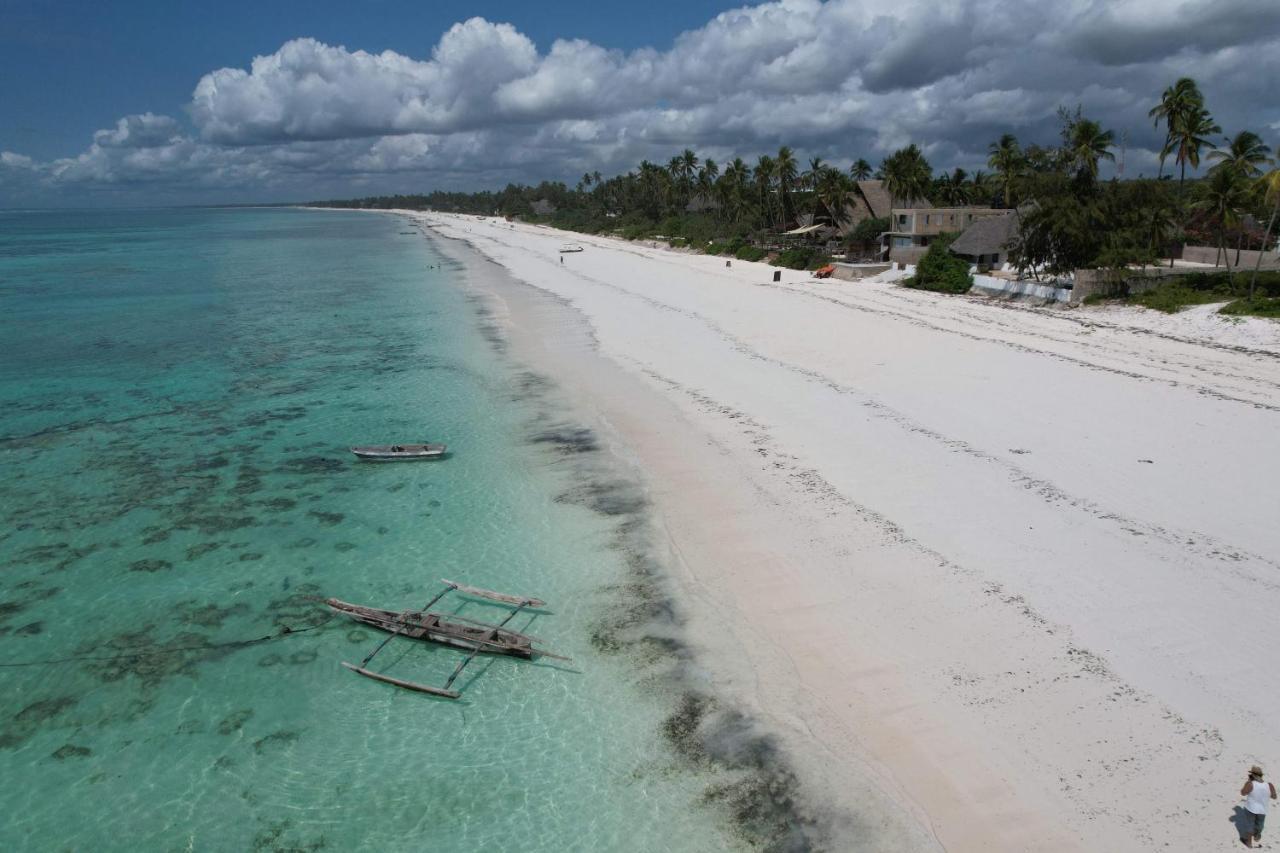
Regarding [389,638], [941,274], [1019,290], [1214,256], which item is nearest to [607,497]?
[389,638]

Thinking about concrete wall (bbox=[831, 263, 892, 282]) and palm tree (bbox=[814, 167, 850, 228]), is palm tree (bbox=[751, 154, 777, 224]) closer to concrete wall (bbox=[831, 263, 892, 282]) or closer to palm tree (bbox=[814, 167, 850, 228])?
palm tree (bbox=[814, 167, 850, 228])

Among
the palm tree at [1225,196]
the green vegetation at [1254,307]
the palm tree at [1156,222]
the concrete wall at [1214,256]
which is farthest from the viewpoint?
the concrete wall at [1214,256]

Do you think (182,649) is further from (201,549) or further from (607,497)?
(607,497)

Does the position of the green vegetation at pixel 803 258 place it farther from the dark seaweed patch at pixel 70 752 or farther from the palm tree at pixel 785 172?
the dark seaweed patch at pixel 70 752

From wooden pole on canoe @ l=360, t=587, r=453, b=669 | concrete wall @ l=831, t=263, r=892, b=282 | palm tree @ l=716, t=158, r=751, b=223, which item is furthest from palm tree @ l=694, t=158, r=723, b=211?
wooden pole on canoe @ l=360, t=587, r=453, b=669

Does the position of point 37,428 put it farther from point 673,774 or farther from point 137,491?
point 673,774

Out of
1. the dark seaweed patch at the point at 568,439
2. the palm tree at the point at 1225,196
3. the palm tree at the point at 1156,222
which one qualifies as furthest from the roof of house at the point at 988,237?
the dark seaweed patch at the point at 568,439
